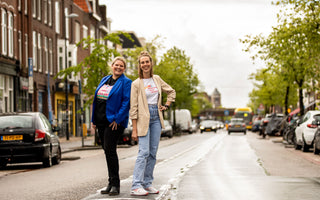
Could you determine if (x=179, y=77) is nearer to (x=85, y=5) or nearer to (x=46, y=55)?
(x=85, y=5)

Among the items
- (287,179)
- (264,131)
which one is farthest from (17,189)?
(264,131)

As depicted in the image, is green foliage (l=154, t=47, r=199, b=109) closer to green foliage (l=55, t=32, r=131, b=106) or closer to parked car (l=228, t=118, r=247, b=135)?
parked car (l=228, t=118, r=247, b=135)

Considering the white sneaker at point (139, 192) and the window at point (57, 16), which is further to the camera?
the window at point (57, 16)

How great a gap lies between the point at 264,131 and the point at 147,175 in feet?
116

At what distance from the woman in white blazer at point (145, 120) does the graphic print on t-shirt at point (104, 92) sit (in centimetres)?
36

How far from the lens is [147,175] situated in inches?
343

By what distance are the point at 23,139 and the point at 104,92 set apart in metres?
7.49

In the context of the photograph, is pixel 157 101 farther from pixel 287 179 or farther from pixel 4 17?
pixel 4 17

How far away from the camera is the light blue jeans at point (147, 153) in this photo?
330 inches

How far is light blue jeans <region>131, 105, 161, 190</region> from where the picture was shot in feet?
27.5

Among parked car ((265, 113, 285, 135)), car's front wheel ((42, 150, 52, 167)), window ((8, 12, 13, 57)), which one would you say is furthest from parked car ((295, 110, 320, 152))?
parked car ((265, 113, 285, 135))

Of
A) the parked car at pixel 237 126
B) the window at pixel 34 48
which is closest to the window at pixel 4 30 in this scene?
the window at pixel 34 48

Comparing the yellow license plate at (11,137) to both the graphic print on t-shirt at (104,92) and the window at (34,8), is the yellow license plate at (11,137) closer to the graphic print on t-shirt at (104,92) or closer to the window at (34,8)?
the graphic print on t-shirt at (104,92)

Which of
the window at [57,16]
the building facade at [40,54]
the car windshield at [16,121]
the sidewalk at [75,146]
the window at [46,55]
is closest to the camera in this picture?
the car windshield at [16,121]
